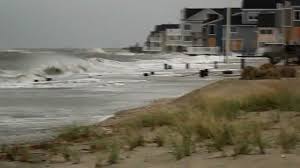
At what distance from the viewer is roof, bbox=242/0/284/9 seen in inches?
3435

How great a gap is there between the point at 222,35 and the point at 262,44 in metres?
21.5

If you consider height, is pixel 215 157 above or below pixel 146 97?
above

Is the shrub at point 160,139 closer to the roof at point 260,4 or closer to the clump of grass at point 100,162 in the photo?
the clump of grass at point 100,162

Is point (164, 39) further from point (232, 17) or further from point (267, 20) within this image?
point (267, 20)

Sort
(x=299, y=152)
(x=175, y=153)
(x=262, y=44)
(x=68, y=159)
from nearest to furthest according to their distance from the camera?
(x=299, y=152)
(x=175, y=153)
(x=68, y=159)
(x=262, y=44)

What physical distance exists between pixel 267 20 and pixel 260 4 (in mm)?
13216

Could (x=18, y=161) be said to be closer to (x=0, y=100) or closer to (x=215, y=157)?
(x=215, y=157)

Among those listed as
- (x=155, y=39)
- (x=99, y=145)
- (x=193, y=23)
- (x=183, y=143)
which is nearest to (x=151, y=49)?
(x=155, y=39)

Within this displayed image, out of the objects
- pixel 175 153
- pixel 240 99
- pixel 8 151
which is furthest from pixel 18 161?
pixel 240 99

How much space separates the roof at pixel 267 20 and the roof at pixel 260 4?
8.74 m

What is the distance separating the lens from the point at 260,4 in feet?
292

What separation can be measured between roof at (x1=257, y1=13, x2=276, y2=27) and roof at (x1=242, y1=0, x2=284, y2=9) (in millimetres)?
8736

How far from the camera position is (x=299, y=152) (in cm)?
711

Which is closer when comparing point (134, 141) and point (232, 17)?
point (134, 141)
